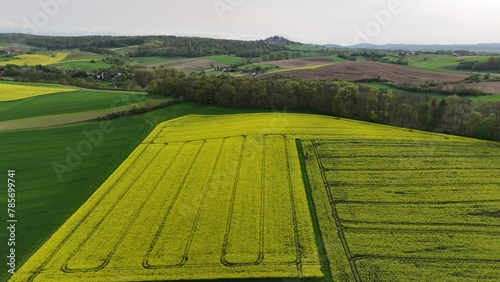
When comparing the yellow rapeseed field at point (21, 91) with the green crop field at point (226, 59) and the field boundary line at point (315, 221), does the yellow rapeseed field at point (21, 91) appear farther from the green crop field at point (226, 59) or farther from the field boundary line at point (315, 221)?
the green crop field at point (226, 59)

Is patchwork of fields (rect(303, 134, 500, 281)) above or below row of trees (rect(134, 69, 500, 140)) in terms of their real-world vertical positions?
below

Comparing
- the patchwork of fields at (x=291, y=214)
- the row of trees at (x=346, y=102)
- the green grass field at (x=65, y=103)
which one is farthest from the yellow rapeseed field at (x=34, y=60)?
the patchwork of fields at (x=291, y=214)

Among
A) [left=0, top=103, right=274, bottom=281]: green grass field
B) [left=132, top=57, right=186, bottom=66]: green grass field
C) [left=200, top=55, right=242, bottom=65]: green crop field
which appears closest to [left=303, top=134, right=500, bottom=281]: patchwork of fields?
[left=0, top=103, right=274, bottom=281]: green grass field

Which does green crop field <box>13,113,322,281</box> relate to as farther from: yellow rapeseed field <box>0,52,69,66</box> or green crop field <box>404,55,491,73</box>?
yellow rapeseed field <box>0,52,69,66</box>

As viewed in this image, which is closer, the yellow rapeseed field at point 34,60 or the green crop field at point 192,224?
the green crop field at point 192,224

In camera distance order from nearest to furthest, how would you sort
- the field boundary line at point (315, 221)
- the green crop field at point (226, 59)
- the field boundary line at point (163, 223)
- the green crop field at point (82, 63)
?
the field boundary line at point (315, 221), the field boundary line at point (163, 223), the green crop field at point (82, 63), the green crop field at point (226, 59)

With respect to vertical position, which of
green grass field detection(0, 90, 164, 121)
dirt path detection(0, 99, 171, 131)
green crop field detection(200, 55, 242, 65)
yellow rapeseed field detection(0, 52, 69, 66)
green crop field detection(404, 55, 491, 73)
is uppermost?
yellow rapeseed field detection(0, 52, 69, 66)
